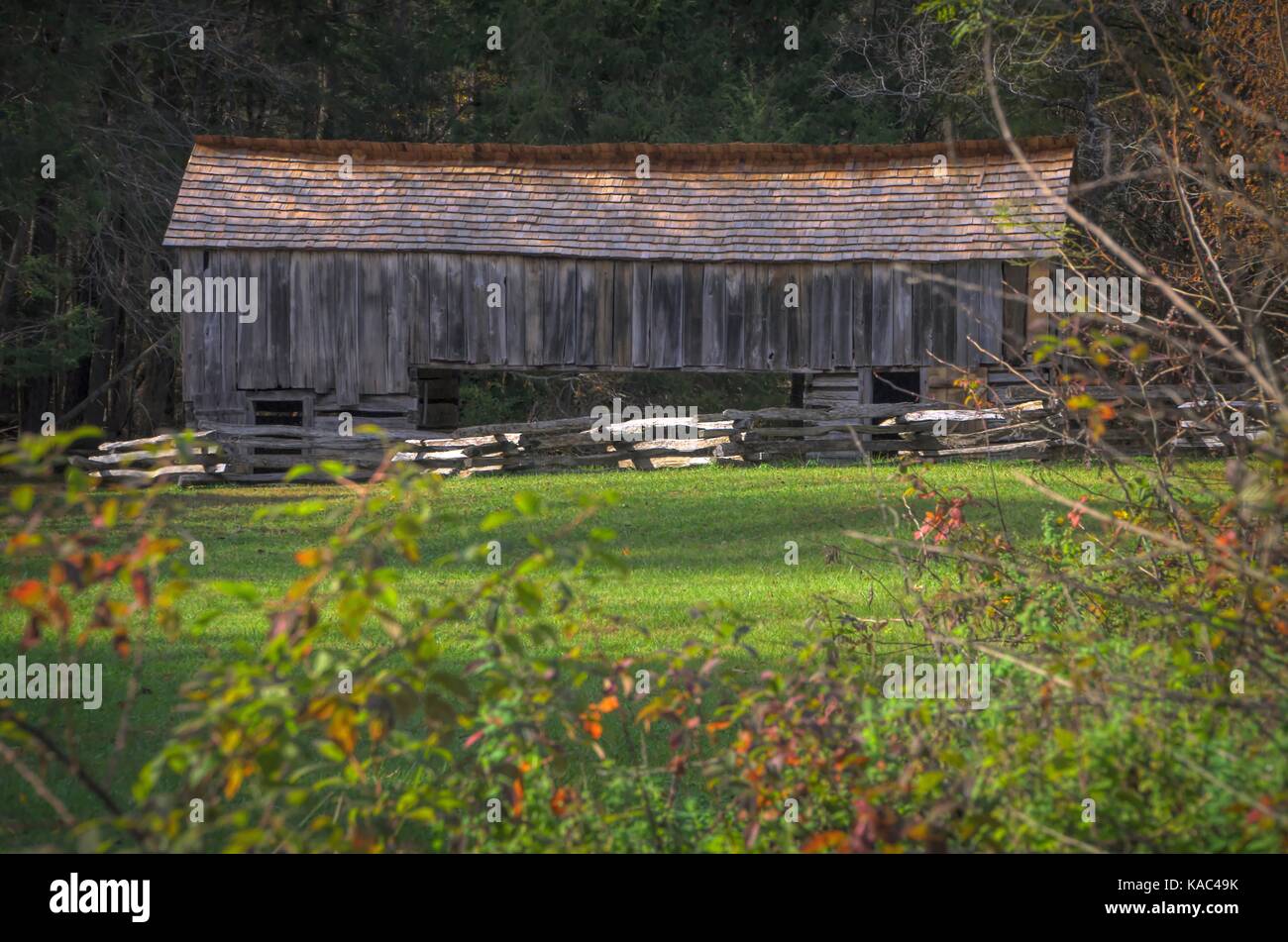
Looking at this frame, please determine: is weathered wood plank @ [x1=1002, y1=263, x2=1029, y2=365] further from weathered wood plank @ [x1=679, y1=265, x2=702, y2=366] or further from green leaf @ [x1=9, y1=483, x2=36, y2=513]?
green leaf @ [x1=9, y1=483, x2=36, y2=513]

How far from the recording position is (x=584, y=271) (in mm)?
24734

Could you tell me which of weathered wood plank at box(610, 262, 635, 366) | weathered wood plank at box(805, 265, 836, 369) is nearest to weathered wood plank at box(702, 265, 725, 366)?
weathered wood plank at box(610, 262, 635, 366)

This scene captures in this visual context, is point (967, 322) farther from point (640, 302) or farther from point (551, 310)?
point (551, 310)

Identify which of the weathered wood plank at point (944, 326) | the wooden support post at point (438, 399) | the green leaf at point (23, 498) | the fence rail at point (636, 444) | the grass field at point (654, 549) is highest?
the weathered wood plank at point (944, 326)

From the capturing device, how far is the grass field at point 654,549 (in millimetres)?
9047

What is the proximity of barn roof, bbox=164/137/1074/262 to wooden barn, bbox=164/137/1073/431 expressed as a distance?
0.04 metres

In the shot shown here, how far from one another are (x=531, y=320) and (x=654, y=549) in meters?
10.3

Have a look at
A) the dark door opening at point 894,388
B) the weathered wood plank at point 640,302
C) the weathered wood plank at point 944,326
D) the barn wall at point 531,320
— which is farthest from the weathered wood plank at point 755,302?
the weathered wood plank at point 944,326

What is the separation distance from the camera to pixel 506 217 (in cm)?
2498

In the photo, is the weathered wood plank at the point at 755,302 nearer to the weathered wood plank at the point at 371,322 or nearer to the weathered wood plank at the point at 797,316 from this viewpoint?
the weathered wood plank at the point at 797,316

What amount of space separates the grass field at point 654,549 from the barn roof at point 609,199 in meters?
4.68

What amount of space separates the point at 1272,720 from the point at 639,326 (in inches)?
813

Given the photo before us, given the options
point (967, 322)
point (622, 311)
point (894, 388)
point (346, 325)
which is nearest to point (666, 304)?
point (622, 311)
